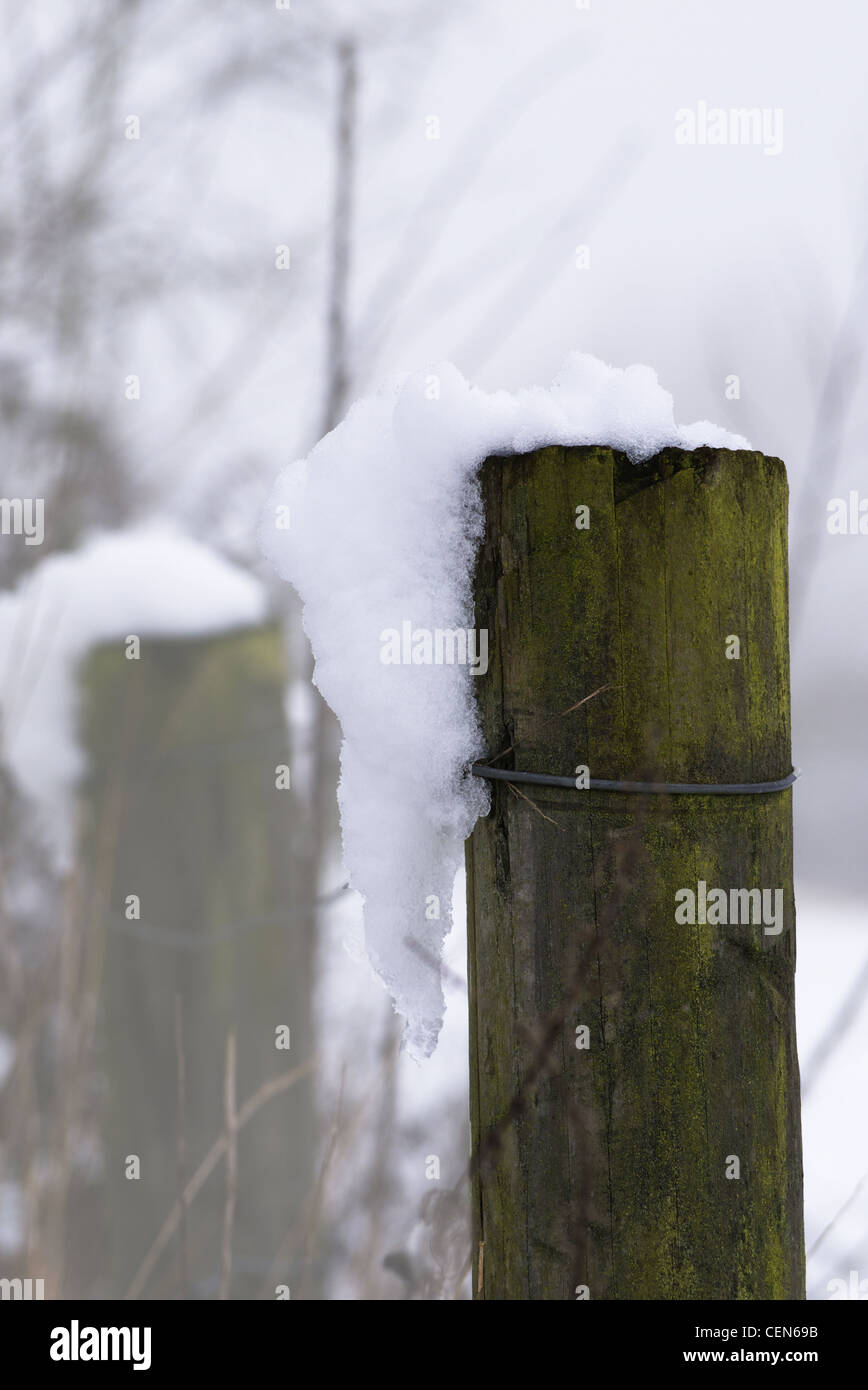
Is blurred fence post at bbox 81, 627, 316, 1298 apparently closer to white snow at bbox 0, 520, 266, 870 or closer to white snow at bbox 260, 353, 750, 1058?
white snow at bbox 0, 520, 266, 870

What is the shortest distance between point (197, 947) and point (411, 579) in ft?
5.12

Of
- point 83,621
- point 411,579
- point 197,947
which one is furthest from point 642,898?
point 83,621

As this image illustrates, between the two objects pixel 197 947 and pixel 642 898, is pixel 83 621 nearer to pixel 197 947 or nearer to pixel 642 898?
pixel 197 947

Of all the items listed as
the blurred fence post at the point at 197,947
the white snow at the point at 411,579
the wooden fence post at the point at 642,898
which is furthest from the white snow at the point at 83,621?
the wooden fence post at the point at 642,898

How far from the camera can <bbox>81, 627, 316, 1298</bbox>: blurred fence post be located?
7.23 feet

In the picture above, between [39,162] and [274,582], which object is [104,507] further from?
[39,162]

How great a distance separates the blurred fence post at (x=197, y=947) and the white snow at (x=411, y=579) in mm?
1303

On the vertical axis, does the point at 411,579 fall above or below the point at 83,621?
below

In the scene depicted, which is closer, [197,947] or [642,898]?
[642,898]

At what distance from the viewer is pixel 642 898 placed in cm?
81

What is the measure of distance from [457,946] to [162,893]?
3.07 ft

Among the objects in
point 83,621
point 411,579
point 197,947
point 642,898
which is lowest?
point 197,947

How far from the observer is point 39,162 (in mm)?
1934

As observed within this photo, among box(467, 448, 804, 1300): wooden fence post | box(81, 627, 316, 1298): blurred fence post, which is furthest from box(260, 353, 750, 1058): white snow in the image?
box(81, 627, 316, 1298): blurred fence post
